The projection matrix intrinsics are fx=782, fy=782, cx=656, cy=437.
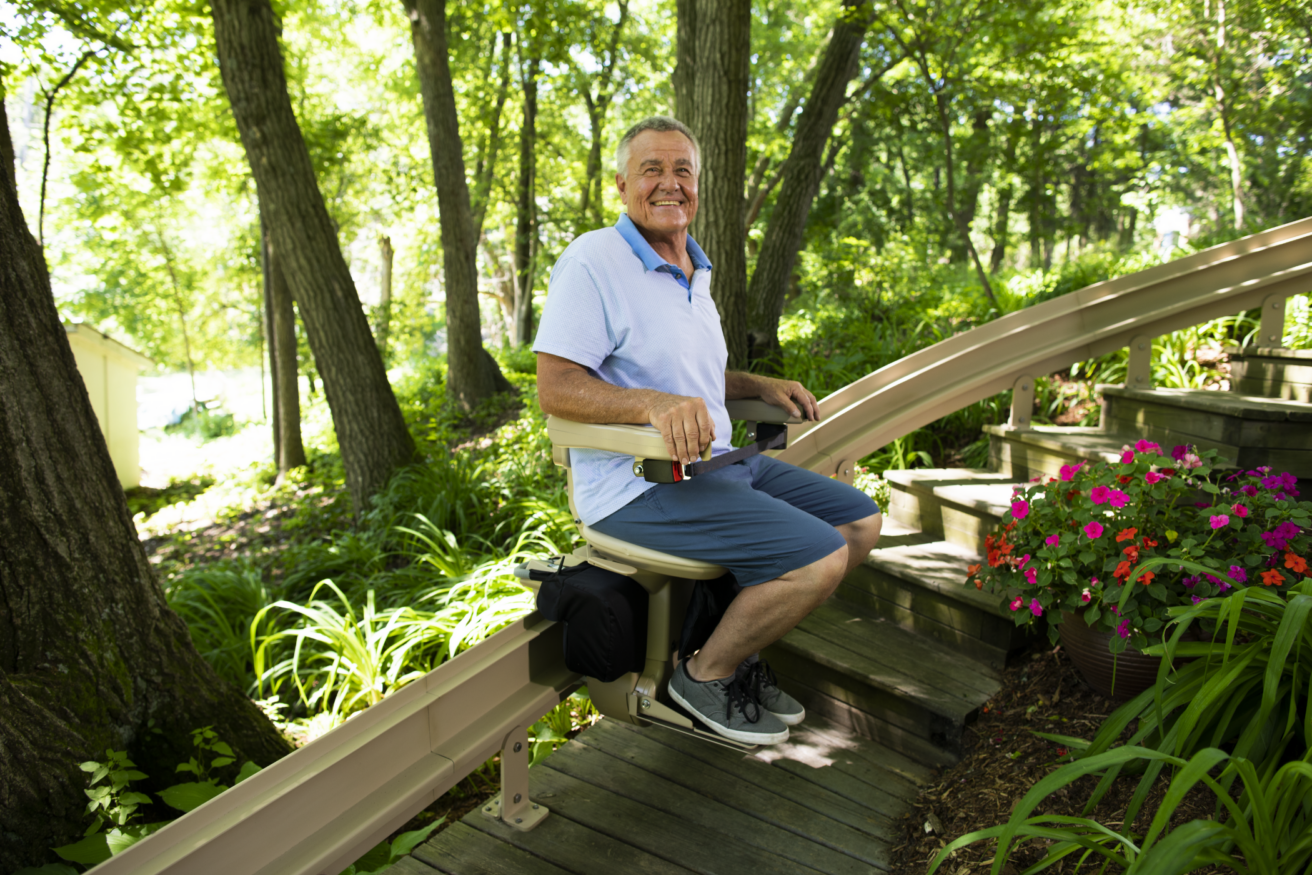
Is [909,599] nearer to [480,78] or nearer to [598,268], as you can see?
[598,268]

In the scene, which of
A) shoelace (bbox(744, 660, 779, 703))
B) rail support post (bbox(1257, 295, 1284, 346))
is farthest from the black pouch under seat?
rail support post (bbox(1257, 295, 1284, 346))

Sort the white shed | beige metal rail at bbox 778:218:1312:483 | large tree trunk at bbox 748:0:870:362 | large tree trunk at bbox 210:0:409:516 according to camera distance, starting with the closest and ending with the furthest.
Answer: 1. beige metal rail at bbox 778:218:1312:483
2. large tree trunk at bbox 210:0:409:516
3. large tree trunk at bbox 748:0:870:362
4. the white shed

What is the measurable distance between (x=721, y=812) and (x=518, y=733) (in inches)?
22.2

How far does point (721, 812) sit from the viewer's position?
1.98 m

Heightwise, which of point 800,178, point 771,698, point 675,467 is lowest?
point 771,698

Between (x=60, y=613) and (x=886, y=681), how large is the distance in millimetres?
2100

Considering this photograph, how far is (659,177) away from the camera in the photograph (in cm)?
193

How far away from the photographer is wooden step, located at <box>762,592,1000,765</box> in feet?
7.08

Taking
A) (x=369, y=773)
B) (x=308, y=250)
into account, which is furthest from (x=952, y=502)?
(x=308, y=250)

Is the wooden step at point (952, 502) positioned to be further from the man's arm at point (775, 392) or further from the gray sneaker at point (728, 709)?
the gray sneaker at point (728, 709)

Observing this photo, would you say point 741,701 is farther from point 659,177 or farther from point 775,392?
point 659,177

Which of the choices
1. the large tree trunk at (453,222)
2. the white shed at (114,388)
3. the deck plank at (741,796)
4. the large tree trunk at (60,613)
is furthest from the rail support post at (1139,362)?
the white shed at (114,388)

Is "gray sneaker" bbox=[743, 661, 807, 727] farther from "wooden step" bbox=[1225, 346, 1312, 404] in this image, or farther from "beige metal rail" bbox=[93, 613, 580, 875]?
"wooden step" bbox=[1225, 346, 1312, 404]

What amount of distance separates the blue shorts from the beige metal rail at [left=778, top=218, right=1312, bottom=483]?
4.37ft
